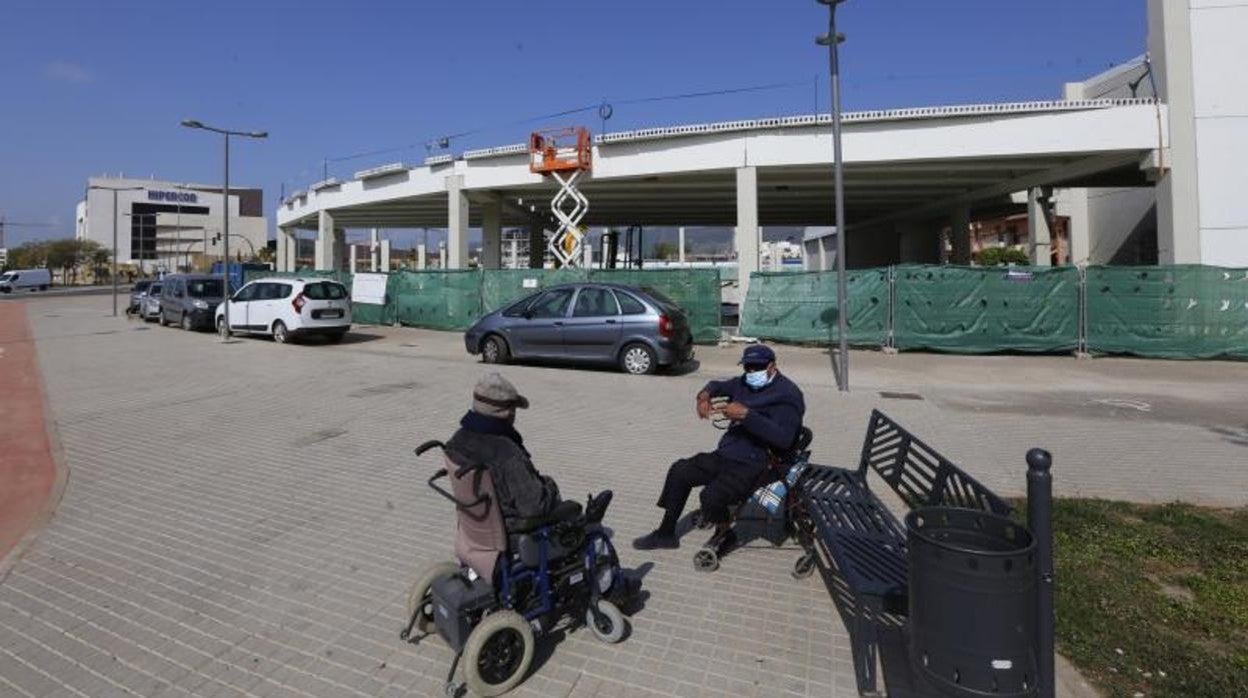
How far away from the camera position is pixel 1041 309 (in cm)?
1522

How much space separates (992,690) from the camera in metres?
2.45

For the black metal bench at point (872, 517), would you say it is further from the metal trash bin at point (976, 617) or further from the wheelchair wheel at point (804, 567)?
the metal trash bin at point (976, 617)

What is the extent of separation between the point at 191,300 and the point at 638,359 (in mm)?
16932

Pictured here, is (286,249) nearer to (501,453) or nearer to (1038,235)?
(1038,235)

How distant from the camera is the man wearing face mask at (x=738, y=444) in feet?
14.1

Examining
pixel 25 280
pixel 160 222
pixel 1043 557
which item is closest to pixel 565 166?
pixel 1043 557

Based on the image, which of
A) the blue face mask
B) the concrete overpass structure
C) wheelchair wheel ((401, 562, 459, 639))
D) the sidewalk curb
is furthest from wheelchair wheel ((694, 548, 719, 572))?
the concrete overpass structure

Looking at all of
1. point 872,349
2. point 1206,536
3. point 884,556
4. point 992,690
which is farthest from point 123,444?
point 872,349

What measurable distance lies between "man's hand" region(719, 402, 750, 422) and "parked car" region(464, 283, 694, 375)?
8.14 meters

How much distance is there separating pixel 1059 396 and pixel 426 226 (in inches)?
1614

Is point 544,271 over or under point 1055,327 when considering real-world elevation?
over

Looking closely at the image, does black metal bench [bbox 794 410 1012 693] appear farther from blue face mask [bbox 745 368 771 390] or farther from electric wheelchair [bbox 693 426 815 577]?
blue face mask [bbox 745 368 771 390]

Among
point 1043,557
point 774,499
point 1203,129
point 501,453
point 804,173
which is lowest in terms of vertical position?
point 774,499

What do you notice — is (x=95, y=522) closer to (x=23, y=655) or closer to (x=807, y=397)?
(x=23, y=655)
